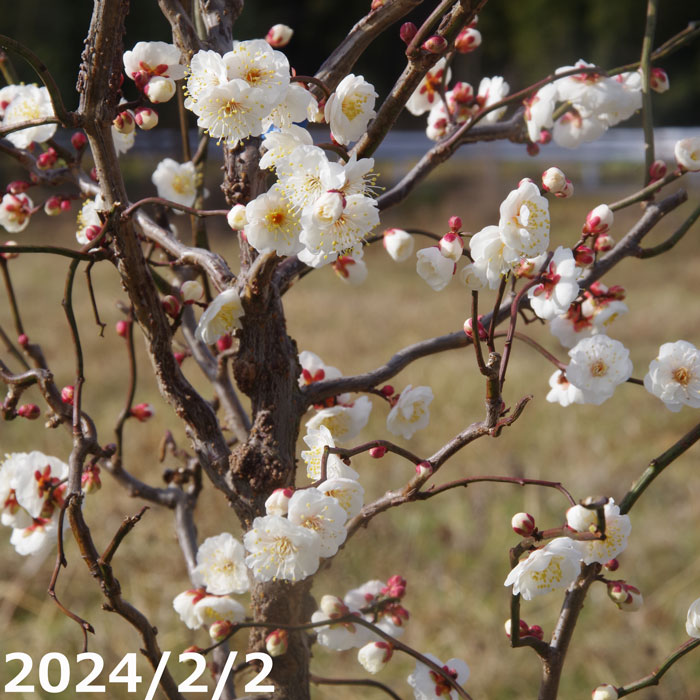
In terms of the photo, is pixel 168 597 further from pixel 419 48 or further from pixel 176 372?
pixel 419 48

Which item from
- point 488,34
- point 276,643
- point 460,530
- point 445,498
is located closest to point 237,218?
point 276,643

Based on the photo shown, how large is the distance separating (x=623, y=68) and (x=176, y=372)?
48cm

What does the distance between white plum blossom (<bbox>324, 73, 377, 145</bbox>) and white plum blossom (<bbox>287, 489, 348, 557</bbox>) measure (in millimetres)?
253

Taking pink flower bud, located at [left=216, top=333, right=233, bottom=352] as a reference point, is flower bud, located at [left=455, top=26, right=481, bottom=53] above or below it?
above

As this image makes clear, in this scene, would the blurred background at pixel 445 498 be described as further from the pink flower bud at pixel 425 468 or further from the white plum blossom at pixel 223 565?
the pink flower bud at pixel 425 468

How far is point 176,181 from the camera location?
0.91 meters

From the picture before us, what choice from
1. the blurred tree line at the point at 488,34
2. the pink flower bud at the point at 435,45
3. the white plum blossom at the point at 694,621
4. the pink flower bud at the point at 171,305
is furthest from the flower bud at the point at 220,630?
the blurred tree line at the point at 488,34

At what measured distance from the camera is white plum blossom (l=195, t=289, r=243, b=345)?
2.21ft

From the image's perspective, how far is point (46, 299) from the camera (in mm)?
4543

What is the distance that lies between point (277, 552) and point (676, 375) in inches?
13.4

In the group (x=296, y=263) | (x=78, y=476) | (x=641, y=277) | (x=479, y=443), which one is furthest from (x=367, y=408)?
(x=641, y=277)

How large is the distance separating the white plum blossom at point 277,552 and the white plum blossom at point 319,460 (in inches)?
2.1

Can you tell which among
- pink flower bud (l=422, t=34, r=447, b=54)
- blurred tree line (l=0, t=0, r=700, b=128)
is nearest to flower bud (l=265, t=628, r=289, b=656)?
pink flower bud (l=422, t=34, r=447, b=54)

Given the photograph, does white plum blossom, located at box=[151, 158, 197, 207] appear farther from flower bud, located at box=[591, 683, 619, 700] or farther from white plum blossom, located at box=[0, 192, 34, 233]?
flower bud, located at box=[591, 683, 619, 700]
